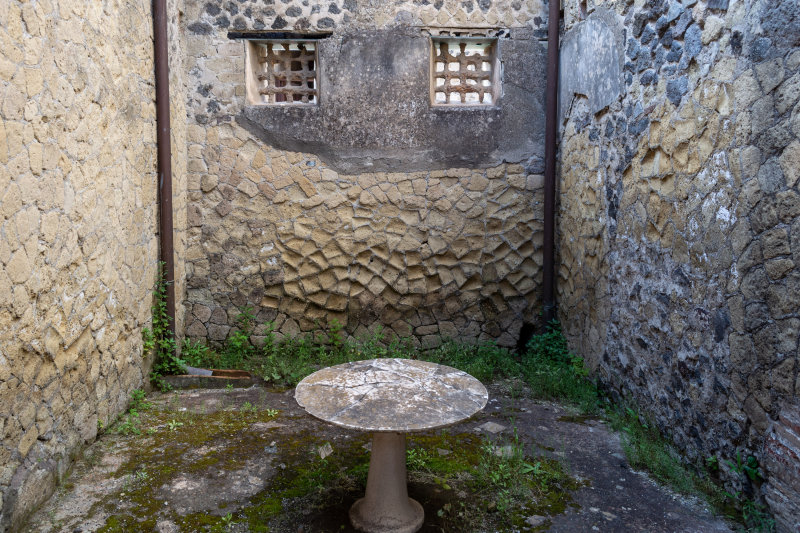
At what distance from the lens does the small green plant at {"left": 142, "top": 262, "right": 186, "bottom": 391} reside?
4.50 metres

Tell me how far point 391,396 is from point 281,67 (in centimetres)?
341

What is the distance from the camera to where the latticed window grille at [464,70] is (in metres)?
5.14

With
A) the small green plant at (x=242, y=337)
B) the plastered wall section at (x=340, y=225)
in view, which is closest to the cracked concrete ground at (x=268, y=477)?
the small green plant at (x=242, y=337)

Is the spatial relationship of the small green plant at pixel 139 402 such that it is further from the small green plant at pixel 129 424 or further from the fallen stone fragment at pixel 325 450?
the fallen stone fragment at pixel 325 450

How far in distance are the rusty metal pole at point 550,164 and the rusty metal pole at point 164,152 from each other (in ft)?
9.69

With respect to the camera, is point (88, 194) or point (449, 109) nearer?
point (88, 194)

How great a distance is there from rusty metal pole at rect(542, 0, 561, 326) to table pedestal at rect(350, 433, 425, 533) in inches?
108

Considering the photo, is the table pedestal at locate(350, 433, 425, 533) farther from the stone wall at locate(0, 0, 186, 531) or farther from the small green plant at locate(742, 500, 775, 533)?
the stone wall at locate(0, 0, 186, 531)

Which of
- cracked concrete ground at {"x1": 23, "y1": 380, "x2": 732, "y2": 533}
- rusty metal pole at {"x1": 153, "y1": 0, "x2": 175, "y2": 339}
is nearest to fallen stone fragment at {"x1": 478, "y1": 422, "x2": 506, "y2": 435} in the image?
cracked concrete ground at {"x1": 23, "y1": 380, "x2": 732, "y2": 533}

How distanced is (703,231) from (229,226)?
359 cm

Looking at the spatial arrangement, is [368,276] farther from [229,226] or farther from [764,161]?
[764,161]

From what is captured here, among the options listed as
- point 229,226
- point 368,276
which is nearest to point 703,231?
point 368,276

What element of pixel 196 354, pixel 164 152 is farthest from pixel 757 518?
pixel 164 152

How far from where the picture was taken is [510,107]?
5.09m
